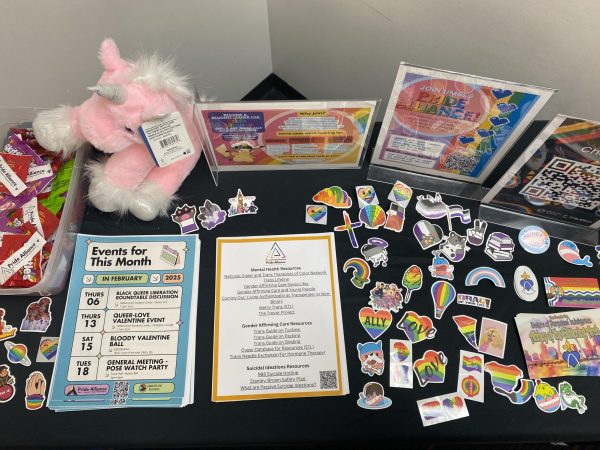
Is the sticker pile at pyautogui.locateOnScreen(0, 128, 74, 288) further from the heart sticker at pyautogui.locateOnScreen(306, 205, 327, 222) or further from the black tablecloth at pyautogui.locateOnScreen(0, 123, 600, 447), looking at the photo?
the heart sticker at pyautogui.locateOnScreen(306, 205, 327, 222)

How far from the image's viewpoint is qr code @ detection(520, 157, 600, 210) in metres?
0.72

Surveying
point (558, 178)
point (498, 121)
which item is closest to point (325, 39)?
point (498, 121)

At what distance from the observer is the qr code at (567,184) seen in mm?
716

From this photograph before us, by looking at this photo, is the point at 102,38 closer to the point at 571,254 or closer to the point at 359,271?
the point at 359,271

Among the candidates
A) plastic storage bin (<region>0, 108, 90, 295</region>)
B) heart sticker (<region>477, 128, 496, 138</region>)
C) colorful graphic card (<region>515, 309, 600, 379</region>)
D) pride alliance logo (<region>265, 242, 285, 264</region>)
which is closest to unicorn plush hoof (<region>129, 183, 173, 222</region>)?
plastic storage bin (<region>0, 108, 90, 295</region>)

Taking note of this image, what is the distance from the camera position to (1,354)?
0.75 m

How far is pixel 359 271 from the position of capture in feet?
2.72

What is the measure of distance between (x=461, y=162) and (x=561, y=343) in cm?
39

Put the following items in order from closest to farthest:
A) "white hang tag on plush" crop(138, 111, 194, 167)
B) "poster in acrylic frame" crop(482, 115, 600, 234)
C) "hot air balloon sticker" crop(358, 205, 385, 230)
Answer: "poster in acrylic frame" crop(482, 115, 600, 234), "white hang tag on plush" crop(138, 111, 194, 167), "hot air balloon sticker" crop(358, 205, 385, 230)

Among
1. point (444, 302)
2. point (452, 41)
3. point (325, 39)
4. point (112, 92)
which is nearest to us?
point (112, 92)

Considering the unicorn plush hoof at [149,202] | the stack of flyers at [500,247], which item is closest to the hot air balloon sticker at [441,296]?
the stack of flyers at [500,247]

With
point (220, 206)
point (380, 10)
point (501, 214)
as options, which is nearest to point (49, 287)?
point (220, 206)

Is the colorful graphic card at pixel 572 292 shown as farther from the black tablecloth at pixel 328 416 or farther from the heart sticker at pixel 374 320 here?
the heart sticker at pixel 374 320

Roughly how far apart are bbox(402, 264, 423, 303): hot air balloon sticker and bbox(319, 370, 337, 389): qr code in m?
0.20
